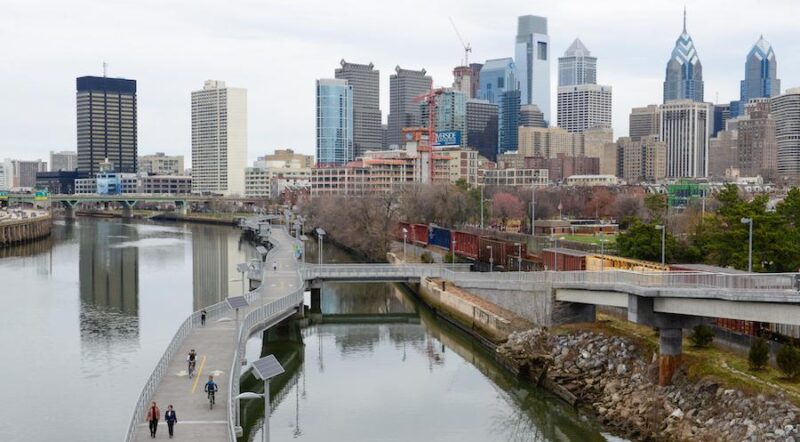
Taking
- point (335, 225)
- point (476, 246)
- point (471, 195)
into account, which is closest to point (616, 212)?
point (471, 195)

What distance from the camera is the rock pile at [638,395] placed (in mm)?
30047

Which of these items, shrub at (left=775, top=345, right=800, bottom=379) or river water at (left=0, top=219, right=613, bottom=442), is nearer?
shrub at (left=775, top=345, right=800, bottom=379)

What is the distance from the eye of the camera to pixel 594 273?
144ft

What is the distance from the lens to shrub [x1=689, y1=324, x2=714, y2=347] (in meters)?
38.0

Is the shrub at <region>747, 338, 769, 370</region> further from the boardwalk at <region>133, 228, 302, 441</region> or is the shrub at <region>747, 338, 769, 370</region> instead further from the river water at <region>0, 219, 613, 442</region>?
the boardwalk at <region>133, 228, 302, 441</region>

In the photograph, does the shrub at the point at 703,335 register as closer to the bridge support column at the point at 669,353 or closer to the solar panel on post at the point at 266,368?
the bridge support column at the point at 669,353

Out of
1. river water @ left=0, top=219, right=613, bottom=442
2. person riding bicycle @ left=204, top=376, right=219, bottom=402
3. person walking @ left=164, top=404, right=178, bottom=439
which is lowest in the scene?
river water @ left=0, top=219, right=613, bottom=442

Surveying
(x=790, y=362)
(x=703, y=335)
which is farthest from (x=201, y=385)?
(x=790, y=362)

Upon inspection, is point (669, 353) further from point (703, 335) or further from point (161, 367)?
point (161, 367)

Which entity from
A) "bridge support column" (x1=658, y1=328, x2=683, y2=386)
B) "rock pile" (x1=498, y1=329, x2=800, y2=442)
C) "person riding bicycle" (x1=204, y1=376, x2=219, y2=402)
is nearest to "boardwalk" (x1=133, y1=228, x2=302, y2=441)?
"person riding bicycle" (x1=204, y1=376, x2=219, y2=402)

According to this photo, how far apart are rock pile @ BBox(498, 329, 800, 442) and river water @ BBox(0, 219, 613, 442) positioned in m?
1.34

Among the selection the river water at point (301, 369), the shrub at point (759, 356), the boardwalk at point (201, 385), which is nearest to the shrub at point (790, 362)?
the shrub at point (759, 356)

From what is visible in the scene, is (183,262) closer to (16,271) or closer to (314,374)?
(16,271)

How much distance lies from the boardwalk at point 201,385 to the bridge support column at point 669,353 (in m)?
17.8
